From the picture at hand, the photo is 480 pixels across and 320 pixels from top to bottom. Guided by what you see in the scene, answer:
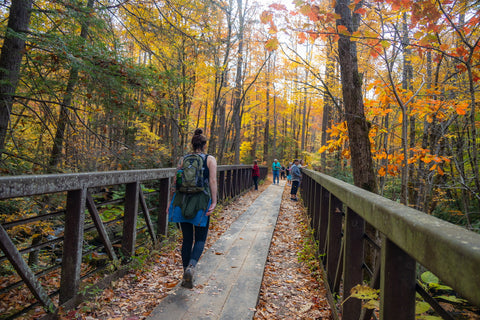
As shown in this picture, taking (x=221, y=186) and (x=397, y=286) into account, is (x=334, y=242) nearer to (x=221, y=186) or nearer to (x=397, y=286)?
(x=397, y=286)

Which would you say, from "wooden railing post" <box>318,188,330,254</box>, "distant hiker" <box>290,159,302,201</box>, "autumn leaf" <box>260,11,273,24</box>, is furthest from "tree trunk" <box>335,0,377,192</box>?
"distant hiker" <box>290,159,302,201</box>

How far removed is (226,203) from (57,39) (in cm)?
665

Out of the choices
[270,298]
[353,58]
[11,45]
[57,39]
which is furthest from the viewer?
[353,58]

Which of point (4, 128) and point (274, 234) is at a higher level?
point (4, 128)

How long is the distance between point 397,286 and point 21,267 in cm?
267

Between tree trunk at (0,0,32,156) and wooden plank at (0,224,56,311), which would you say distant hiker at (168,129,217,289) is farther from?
tree trunk at (0,0,32,156)

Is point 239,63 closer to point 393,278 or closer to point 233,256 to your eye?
point 233,256

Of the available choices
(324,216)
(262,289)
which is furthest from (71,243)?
(324,216)

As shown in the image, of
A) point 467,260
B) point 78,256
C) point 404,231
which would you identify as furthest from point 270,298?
point 467,260

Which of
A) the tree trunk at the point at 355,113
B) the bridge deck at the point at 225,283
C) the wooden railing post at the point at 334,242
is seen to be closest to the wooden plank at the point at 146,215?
the bridge deck at the point at 225,283

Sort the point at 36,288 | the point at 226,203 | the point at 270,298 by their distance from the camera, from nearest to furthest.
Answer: the point at 36,288 < the point at 270,298 < the point at 226,203

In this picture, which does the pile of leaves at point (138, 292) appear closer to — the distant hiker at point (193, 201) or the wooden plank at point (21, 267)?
the wooden plank at point (21, 267)

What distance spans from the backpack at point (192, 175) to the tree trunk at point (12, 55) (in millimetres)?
2947

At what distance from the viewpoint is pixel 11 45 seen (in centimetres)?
441
